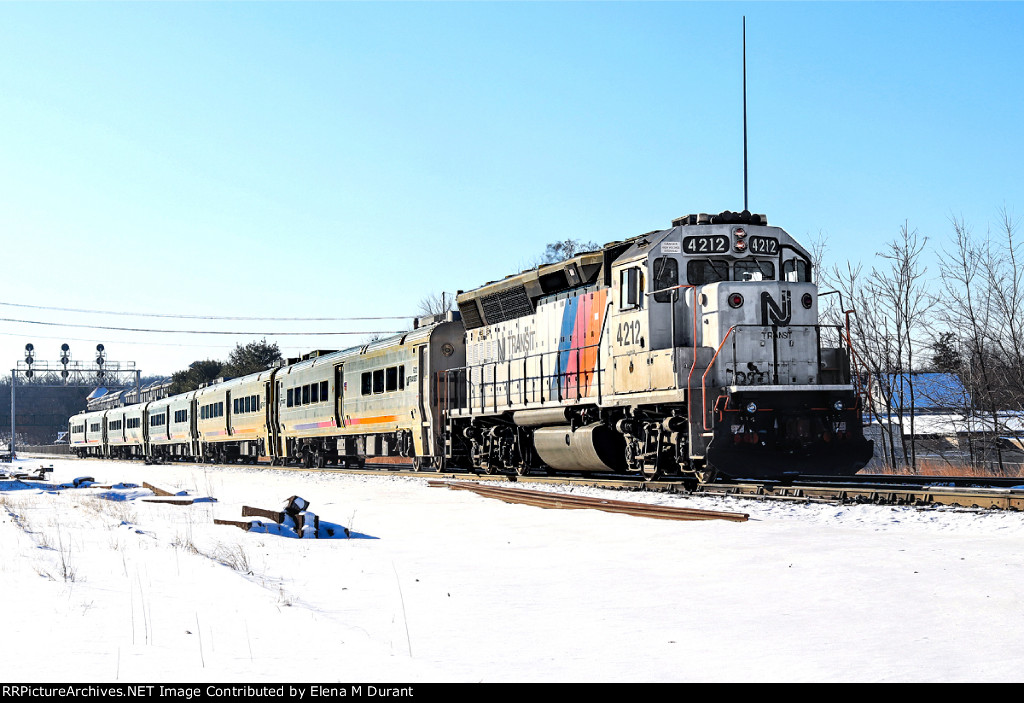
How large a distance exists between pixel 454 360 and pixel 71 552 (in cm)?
1410

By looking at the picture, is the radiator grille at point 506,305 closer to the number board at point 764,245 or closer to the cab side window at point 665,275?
the cab side window at point 665,275

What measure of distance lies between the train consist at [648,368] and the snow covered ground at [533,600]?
223cm

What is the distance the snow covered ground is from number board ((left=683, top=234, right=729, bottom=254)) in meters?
4.54

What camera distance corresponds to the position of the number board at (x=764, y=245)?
48.6ft

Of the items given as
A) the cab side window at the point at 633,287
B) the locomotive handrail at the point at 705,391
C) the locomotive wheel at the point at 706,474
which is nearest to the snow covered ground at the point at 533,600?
the locomotive handrail at the point at 705,391

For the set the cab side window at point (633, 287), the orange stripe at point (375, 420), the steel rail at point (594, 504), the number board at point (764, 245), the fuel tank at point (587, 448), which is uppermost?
→ the number board at point (764, 245)

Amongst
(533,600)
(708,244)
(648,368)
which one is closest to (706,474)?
(648,368)

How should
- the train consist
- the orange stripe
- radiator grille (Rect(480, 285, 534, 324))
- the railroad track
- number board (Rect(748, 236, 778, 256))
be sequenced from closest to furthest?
1. the railroad track
2. the train consist
3. number board (Rect(748, 236, 778, 256))
4. radiator grille (Rect(480, 285, 534, 324))
5. the orange stripe

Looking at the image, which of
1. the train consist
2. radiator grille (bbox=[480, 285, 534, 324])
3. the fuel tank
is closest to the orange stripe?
the train consist

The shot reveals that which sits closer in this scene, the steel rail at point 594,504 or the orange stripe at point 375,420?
the steel rail at point 594,504

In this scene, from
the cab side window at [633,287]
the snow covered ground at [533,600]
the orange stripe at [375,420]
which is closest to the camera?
the snow covered ground at [533,600]

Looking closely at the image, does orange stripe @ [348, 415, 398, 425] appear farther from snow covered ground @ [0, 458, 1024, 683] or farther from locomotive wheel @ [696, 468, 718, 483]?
snow covered ground @ [0, 458, 1024, 683]

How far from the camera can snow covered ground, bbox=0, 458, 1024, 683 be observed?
183 inches
